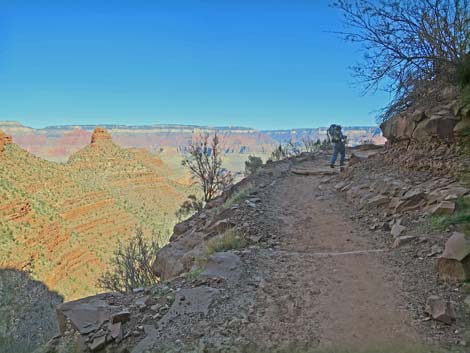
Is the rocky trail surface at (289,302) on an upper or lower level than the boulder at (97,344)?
upper

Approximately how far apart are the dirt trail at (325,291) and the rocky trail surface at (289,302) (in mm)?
11

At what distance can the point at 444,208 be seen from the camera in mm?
5406

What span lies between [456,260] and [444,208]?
1.68 metres

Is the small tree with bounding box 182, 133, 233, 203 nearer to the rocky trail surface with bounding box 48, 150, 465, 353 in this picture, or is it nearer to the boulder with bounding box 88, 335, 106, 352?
the rocky trail surface with bounding box 48, 150, 465, 353

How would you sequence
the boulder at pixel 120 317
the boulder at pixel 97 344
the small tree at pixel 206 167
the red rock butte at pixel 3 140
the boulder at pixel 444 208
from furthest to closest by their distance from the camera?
1. the red rock butte at pixel 3 140
2. the small tree at pixel 206 167
3. the boulder at pixel 444 208
4. the boulder at pixel 120 317
5. the boulder at pixel 97 344

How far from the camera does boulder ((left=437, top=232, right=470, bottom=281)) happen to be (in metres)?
3.88

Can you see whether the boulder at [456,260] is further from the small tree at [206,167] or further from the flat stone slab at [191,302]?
the small tree at [206,167]

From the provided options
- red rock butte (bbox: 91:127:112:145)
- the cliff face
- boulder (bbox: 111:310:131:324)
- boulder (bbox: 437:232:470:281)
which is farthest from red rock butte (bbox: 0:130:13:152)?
boulder (bbox: 437:232:470:281)

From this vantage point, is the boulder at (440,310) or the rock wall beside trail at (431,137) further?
the rock wall beside trail at (431,137)

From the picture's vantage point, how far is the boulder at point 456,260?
12.7 feet

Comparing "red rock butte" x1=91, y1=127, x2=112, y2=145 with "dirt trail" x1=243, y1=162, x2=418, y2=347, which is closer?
"dirt trail" x1=243, y1=162, x2=418, y2=347

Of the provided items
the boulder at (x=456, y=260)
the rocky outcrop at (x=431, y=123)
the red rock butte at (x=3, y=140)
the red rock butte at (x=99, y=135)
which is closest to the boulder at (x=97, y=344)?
the boulder at (x=456, y=260)

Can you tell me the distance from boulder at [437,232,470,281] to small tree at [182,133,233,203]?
49.3 feet

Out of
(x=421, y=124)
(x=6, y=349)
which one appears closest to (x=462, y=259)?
(x=421, y=124)
